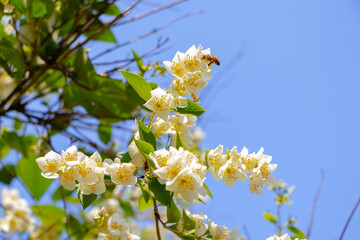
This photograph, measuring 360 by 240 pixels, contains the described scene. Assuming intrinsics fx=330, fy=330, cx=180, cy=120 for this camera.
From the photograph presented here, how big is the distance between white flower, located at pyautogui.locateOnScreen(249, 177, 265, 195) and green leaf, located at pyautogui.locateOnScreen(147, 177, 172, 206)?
250 millimetres

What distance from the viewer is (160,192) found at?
2.50ft

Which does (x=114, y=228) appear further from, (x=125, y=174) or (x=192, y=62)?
(x=192, y=62)

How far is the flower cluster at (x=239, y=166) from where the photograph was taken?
84cm

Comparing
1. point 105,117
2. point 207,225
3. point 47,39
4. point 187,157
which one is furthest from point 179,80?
point 47,39

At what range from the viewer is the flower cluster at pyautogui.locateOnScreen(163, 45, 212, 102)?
0.83 metres

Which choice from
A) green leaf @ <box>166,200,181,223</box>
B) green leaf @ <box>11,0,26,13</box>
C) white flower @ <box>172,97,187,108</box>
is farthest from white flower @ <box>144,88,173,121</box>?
green leaf @ <box>11,0,26,13</box>

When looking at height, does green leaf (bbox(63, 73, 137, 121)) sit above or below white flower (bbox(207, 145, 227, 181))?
above

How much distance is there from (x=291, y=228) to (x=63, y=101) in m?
1.19

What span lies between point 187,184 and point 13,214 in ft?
5.52

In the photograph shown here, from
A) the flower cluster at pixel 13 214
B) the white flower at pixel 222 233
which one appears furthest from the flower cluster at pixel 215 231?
the flower cluster at pixel 13 214

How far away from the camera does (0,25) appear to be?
1.36 metres

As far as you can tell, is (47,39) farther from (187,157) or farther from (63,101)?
(187,157)

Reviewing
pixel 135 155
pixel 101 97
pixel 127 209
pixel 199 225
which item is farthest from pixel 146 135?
pixel 127 209

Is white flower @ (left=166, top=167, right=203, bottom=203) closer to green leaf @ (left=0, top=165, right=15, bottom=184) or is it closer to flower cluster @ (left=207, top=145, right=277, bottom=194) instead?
flower cluster @ (left=207, top=145, right=277, bottom=194)
